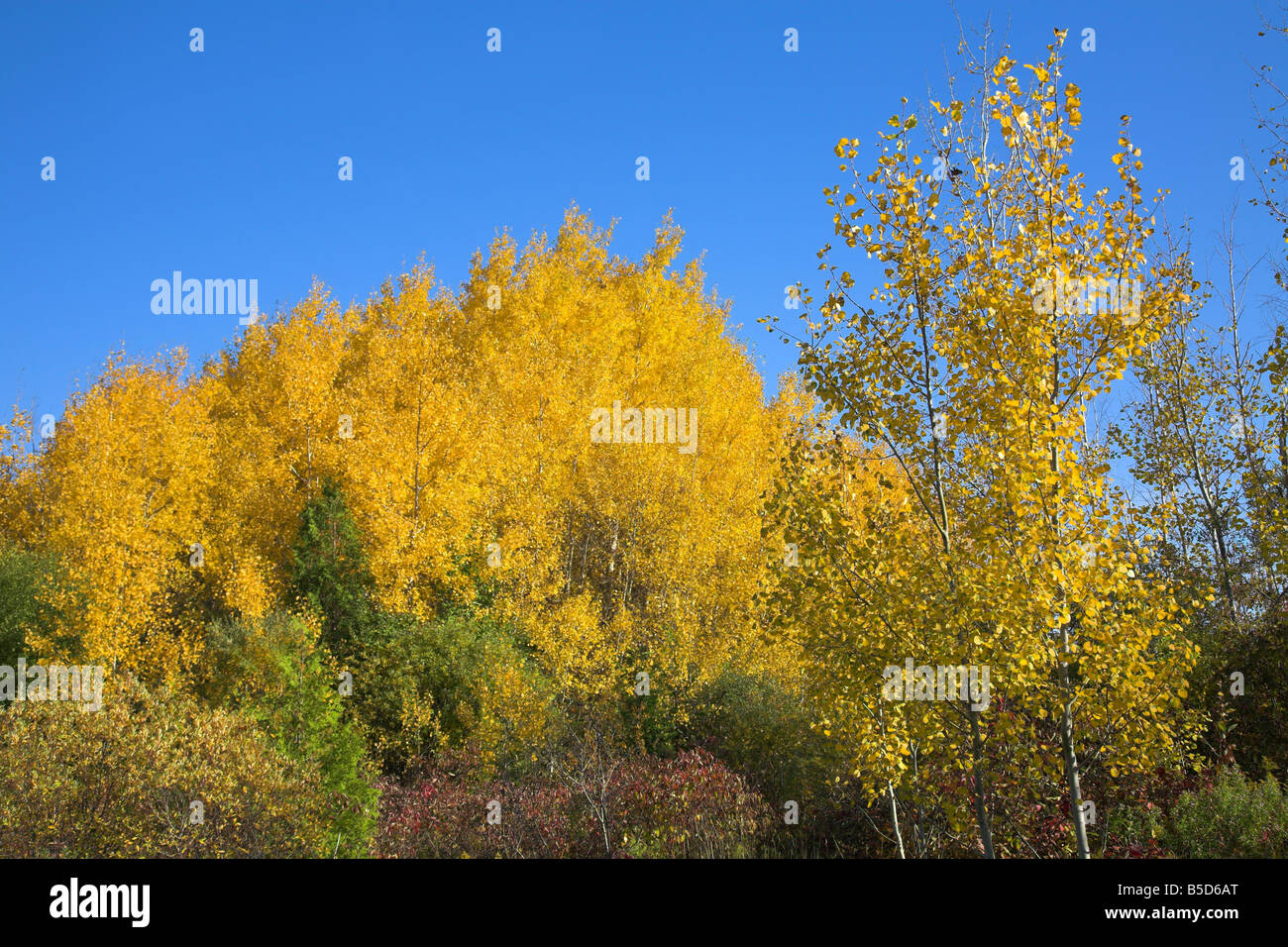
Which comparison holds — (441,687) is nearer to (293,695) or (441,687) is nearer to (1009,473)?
(293,695)

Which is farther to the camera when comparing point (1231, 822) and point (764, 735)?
point (764, 735)

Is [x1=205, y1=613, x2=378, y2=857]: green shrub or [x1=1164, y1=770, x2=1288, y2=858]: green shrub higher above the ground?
[x1=205, y1=613, x2=378, y2=857]: green shrub

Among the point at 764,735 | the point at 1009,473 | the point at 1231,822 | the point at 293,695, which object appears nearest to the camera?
the point at 1009,473
